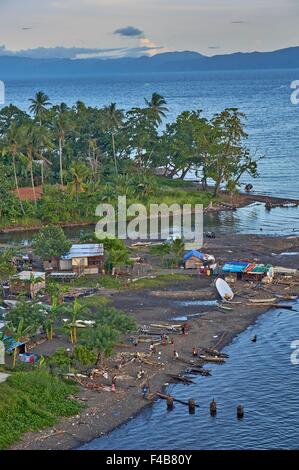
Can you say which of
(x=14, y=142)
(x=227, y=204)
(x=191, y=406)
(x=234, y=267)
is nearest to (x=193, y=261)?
(x=234, y=267)

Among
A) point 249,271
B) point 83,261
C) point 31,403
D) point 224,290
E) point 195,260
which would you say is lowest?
point 31,403

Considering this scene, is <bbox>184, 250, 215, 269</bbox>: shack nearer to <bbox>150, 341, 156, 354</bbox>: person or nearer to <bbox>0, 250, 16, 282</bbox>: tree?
<bbox>0, 250, 16, 282</bbox>: tree

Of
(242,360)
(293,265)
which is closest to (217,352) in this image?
(242,360)

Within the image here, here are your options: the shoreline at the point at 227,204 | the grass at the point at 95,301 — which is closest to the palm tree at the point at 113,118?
the shoreline at the point at 227,204

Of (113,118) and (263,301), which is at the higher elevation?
(113,118)

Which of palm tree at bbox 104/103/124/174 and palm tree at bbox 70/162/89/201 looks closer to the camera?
palm tree at bbox 70/162/89/201

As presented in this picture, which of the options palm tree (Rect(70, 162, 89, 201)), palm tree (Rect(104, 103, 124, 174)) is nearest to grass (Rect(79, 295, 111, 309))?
palm tree (Rect(70, 162, 89, 201))

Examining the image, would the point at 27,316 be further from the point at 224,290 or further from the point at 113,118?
the point at 113,118
